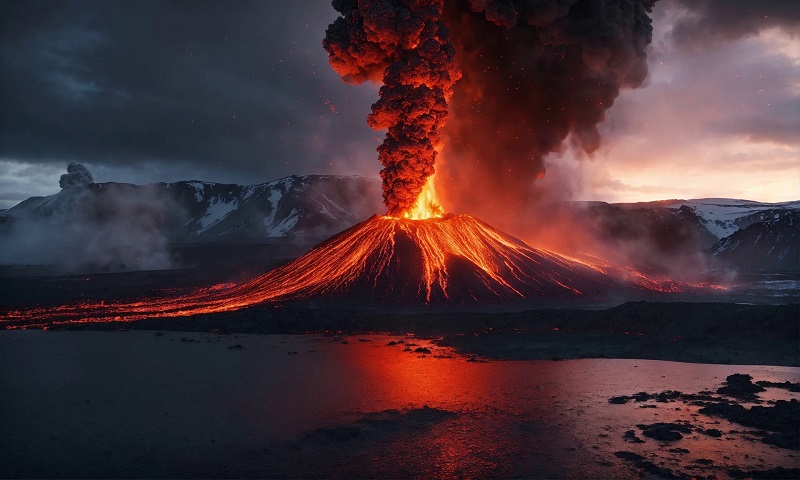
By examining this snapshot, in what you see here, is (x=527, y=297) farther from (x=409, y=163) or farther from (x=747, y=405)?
(x=747, y=405)

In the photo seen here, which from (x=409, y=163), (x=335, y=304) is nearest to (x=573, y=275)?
(x=409, y=163)

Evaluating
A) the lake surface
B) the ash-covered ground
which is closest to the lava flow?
the ash-covered ground

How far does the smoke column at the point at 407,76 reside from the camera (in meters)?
37.8

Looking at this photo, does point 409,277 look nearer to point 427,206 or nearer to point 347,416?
point 427,206

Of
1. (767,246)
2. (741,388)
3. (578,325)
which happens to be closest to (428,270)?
(578,325)

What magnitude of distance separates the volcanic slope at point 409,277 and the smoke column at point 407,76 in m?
4.28

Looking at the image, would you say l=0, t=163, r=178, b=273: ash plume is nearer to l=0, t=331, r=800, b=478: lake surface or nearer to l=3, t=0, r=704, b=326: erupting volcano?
l=3, t=0, r=704, b=326: erupting volcano

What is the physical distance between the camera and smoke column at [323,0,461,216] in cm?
3778

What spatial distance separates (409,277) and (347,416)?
2580 centimetres

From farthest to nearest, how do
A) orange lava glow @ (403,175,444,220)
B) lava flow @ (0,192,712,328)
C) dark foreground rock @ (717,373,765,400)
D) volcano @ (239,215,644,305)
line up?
orange lava glow @ (403,175,444,220)
volcano @ (239,215,644,305)
lava flow @ (0,192,712,328)
dark foreground rock @ (717,373,765,400)

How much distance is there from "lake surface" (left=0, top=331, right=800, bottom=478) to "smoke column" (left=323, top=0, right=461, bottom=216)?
21.5 meters

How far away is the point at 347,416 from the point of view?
38.5 feet

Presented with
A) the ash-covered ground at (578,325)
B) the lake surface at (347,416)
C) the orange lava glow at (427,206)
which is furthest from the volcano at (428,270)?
the lake surface at (347,416)

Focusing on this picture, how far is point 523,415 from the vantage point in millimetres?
11648
